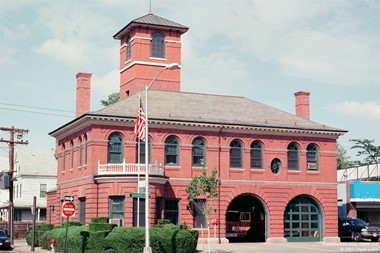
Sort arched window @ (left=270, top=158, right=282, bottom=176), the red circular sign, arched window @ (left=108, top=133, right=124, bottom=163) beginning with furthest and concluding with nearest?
1. arched window @ (left=270, top=158, right=282, bottom=176)
2. arched window @ (left=108, top=133, right=124, bottom=163)
3. the red circular sign

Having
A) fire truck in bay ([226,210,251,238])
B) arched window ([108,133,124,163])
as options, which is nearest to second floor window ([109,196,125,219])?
arched window ([108,133,124,163])

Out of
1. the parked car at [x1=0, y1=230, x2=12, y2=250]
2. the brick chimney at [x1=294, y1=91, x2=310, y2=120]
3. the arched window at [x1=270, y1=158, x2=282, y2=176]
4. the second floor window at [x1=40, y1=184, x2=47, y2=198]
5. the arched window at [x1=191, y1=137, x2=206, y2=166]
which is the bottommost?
the parked car at [x1=0, y1=230, x2=12, y2=250]

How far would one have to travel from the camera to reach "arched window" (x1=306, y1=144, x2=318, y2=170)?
5272cm

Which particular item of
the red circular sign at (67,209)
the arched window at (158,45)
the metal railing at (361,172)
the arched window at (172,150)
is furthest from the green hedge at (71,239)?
the metal railing at (361,172)

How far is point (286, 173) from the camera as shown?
51.8 meters

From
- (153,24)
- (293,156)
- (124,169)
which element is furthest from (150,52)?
(293,156)

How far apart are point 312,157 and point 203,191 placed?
12822mm

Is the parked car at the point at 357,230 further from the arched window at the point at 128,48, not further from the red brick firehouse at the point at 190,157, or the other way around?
the arched window at the point at 128,48

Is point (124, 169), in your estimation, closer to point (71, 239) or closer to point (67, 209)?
point (71, 239)

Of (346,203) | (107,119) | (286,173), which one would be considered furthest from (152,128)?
(346,203)

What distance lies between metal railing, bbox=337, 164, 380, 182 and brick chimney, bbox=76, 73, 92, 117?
3520 cm

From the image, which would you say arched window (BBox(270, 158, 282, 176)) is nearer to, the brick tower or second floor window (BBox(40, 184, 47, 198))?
the brick tower

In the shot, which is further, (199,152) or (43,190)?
(43,190)

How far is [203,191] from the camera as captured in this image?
4450 centimetres
